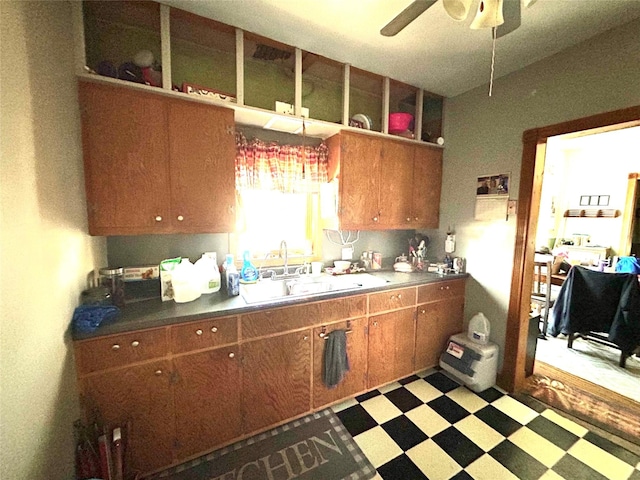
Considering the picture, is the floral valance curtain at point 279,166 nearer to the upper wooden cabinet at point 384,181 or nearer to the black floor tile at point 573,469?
the upper wooden cabinet at point 384,181

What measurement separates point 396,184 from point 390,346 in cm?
139

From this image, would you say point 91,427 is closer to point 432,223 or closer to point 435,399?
point 435,399

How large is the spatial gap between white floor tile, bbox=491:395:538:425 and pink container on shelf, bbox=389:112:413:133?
7.73 ft

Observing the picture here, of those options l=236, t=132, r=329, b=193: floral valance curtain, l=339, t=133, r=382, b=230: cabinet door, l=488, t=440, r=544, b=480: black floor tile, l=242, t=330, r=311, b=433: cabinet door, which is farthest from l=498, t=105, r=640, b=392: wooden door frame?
l=242, t=330, r=311, b=433: cabinet door

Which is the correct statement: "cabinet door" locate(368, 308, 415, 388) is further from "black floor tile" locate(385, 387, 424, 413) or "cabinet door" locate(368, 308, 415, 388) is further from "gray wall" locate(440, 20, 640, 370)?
"gray wall" locate(440, 20, 640, 370)

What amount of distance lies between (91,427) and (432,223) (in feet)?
9.28

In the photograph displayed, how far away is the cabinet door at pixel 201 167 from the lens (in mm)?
1582

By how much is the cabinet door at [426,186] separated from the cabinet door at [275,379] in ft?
5.17

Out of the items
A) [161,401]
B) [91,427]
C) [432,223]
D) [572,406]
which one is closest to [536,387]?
[572,406]

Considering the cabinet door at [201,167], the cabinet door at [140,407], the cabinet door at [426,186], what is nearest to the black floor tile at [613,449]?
the cabinet door at [426,186]

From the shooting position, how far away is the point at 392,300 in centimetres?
211

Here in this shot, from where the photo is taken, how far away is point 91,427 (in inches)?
50.0

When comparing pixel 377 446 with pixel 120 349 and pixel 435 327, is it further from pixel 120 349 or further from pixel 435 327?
pixel 120 349

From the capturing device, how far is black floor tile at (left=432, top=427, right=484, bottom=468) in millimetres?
1564
